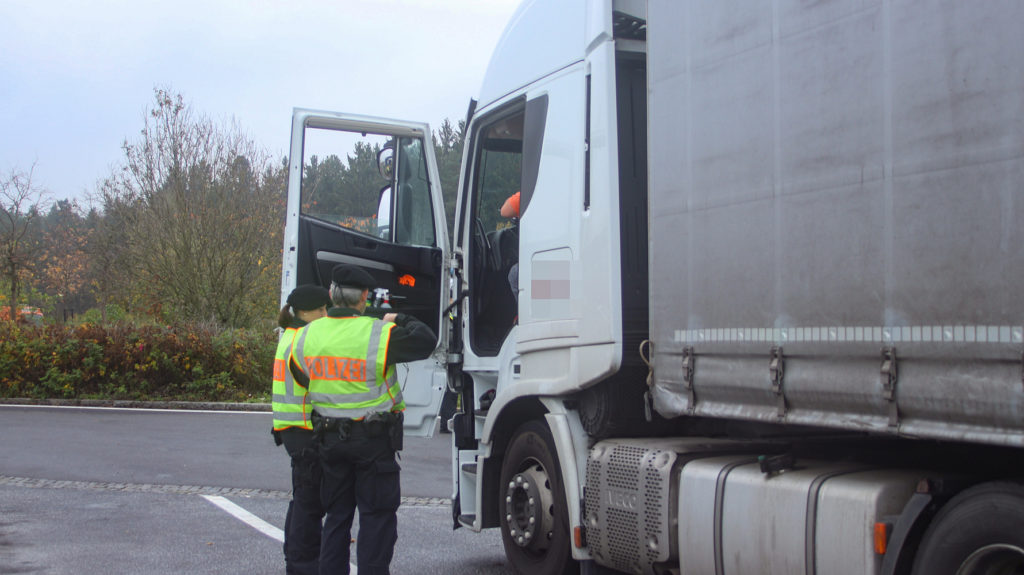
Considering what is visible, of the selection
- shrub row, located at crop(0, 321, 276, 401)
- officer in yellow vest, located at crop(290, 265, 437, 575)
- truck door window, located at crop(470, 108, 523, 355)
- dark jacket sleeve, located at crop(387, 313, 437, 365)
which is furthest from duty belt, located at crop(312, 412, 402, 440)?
shrub row, located at crop(0, 321, 276, 401)

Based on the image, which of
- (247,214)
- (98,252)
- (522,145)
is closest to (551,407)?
(522,145)

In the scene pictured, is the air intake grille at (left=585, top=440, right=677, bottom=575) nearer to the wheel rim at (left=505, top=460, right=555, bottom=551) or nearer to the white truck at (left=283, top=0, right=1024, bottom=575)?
the white truck at (left=283, top=0, right=1024, bottom=575)

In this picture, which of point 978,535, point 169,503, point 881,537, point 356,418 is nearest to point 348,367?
point 356,418

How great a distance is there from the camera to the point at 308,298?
509 centimetres

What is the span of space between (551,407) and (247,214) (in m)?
18.2

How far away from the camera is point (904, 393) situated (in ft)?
9.27

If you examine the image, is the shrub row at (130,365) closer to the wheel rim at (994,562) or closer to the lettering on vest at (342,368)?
the lettering on vest at (342,368)

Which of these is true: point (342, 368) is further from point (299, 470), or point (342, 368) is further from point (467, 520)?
point (467, 520)

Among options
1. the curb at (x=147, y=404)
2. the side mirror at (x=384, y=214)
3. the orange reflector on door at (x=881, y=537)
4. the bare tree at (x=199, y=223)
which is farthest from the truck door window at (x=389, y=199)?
the bare tree at (x=199, y=223)

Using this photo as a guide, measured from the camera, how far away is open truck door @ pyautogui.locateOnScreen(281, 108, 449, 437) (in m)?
5.83

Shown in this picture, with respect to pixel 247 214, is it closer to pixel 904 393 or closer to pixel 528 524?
pixel 528 524

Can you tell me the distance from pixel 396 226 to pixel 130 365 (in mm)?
12366

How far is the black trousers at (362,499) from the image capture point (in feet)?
14.9

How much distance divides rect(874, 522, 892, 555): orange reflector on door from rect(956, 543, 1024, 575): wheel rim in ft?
0.77
